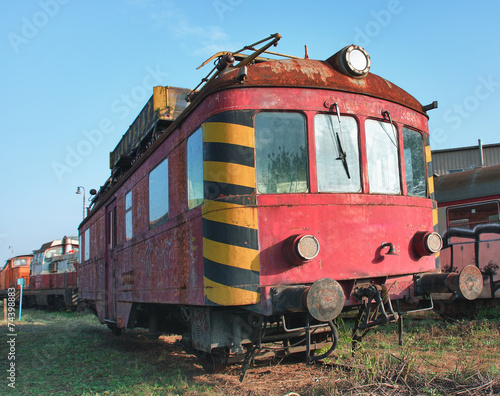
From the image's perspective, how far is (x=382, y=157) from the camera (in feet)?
16.2

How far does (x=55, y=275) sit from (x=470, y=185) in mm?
19021

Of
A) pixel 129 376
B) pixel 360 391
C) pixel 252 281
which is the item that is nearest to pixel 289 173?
pixel 252 281

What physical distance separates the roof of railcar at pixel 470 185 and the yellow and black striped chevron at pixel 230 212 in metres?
6.70

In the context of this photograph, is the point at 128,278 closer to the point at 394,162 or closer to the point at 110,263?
the point at 110,263

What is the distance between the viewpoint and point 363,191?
185 inches

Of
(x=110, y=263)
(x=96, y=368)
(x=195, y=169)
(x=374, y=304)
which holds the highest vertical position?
(x=195, y=169)

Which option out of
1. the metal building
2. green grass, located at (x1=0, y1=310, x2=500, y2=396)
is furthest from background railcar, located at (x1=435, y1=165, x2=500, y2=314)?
the metal building

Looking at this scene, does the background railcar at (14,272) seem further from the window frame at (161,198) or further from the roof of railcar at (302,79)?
the roof of railcar at (302,79)

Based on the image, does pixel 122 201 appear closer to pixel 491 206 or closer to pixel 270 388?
pixel 270 388

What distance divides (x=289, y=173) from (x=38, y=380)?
4.32 meters

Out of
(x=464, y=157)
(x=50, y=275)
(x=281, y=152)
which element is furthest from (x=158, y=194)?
(x=464, y=157)

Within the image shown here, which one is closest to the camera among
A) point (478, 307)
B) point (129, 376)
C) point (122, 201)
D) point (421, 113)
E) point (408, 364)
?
point (408, 364)

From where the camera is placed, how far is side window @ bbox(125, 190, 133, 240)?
734 cm

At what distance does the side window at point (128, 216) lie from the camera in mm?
7336
